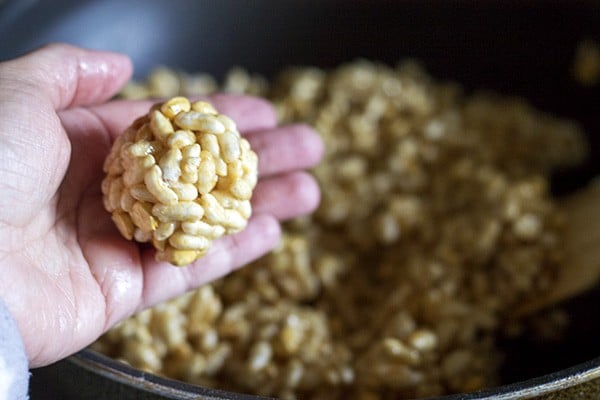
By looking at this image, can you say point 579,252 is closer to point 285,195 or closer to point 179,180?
point 285,195

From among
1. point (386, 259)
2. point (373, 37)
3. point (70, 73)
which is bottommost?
point (386, 259)

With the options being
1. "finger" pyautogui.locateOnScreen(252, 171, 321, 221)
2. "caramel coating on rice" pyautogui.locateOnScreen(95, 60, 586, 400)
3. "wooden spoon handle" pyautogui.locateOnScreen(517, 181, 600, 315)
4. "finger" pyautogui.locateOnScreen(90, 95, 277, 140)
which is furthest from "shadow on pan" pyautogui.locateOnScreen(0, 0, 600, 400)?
"finger" pyautogui.locateOnScreen(252, 171, 321, 221)

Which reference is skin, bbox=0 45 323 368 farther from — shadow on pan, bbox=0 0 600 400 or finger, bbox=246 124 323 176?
shadow on pan, bbox=0 0 600 400

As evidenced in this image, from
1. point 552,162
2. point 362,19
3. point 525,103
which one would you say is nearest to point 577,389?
point 552,162

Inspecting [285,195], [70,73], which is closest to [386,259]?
[285,195]

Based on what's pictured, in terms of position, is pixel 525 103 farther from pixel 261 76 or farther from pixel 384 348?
pixel 384 348
